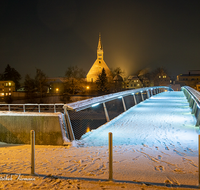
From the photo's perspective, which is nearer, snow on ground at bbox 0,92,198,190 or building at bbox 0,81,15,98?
snow on ground at bbox 0,92,198,190

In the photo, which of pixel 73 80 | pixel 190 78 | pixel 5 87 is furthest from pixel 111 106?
pixel 190 78

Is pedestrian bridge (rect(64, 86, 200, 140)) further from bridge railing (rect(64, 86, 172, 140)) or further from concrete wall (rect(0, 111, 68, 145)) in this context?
concrete wall (rect(0, 111, 68, 145))

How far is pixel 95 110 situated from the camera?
4738 cm

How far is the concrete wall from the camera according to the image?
24.7 ft

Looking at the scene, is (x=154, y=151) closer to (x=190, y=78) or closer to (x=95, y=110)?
(x=95, y=110)

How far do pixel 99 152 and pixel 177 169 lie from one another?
2.43 metres

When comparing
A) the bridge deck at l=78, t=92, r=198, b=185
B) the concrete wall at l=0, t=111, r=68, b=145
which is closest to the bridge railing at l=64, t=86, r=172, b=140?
the concrete wall at l=0, t=111, r=68, b=145

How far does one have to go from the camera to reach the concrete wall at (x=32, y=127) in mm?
7523

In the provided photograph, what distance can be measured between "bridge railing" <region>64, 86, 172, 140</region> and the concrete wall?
54cm

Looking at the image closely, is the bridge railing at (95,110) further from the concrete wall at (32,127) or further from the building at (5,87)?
the building at (5,87)

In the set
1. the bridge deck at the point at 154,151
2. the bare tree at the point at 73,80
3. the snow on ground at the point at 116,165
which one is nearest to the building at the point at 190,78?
the bare tree at the point at 73,80

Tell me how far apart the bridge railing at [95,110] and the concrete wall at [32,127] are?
536 mm

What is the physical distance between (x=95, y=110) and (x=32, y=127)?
130 ft

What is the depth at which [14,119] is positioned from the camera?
26.5 ft
